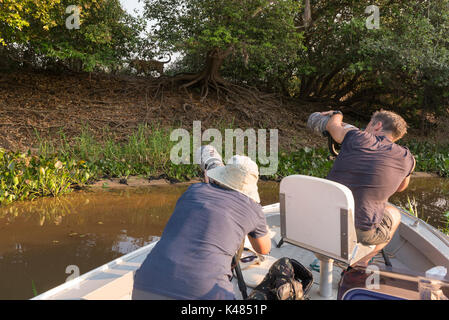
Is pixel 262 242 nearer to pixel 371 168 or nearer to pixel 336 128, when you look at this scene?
pixel 371 168

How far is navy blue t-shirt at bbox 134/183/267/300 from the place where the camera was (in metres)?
1.60

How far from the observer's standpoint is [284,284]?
2.01 metres

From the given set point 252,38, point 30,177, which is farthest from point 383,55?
point 30,177

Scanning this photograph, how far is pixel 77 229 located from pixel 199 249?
3.52 meters

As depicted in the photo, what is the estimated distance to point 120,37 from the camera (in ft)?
35.0

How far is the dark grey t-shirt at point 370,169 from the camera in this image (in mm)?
2396

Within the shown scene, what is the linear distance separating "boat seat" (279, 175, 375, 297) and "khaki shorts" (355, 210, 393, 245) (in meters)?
0.06

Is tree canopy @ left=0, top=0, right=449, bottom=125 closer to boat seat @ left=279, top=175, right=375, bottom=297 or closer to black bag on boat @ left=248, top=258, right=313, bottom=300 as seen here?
boat seat @ left=279, top=175, right=375, bottom=297

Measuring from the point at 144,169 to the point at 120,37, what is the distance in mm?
5148

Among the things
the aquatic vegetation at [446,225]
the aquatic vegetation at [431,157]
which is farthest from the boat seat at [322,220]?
the aquatic vegetation at [431,157]

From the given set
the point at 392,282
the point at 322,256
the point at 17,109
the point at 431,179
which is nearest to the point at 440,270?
the point at 392,282

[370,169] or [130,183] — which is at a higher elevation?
[370,169]

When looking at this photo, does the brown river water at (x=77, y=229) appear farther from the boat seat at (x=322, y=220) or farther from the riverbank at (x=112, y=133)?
the boat seat at (x=322, y=220)

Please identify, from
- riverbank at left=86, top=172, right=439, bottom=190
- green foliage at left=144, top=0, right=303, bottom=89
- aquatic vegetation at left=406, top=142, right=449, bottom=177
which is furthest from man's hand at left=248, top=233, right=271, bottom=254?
aquatic vegetation at left=406, top=142, right=449, bottom=177
